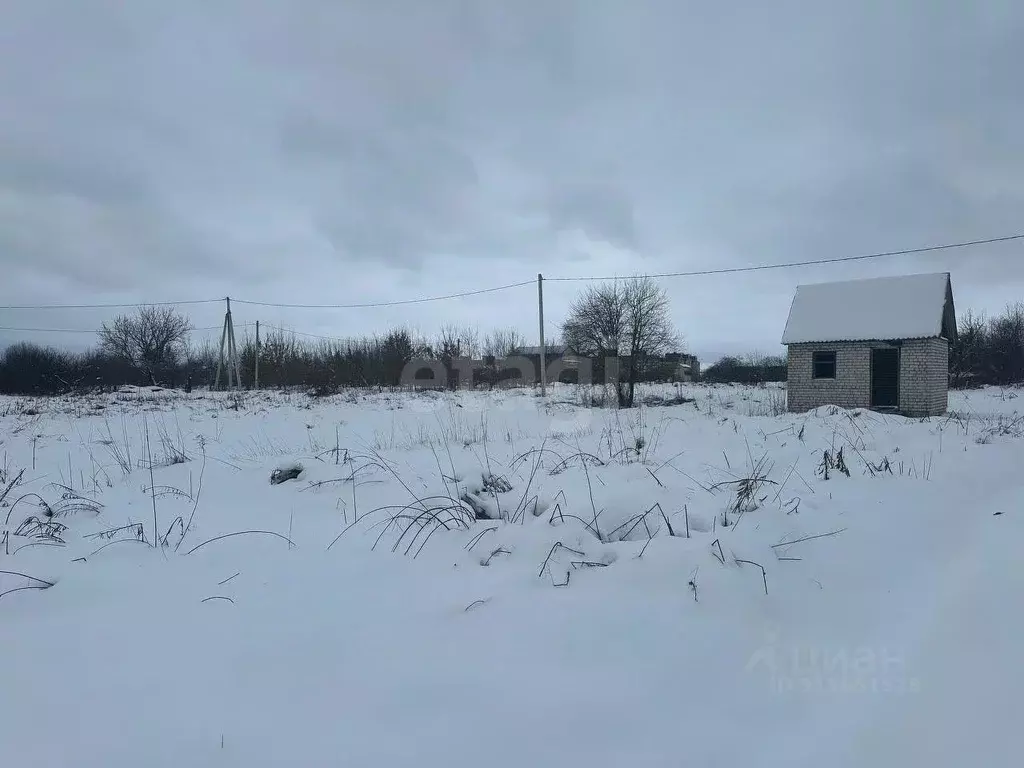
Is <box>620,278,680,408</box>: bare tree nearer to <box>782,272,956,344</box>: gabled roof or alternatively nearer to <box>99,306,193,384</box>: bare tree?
<box>782,272,956,344</box>: gabled roof

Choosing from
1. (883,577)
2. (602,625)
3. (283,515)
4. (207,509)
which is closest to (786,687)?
(602,625)

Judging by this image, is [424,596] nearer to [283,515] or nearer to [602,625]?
[602,625]

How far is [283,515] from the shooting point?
3.35 meters

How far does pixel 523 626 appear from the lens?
1.85m

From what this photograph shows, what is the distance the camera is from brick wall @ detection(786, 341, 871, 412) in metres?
15.2

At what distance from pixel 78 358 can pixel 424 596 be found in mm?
35955

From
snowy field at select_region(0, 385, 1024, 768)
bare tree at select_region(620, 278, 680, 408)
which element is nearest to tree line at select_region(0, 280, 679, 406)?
bare tree at select_region(620, 278, 680, 408)

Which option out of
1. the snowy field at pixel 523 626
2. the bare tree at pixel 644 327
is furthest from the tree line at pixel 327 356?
the snowy field at pixel 523 626

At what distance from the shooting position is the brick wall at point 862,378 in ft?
48.1

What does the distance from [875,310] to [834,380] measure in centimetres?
269

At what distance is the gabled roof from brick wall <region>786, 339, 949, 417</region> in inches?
12.9

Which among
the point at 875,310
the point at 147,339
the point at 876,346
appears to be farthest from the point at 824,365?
the point at 147,339

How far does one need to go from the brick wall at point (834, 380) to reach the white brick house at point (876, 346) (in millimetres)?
25

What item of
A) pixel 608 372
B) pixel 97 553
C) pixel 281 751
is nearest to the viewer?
pixel 281 751
